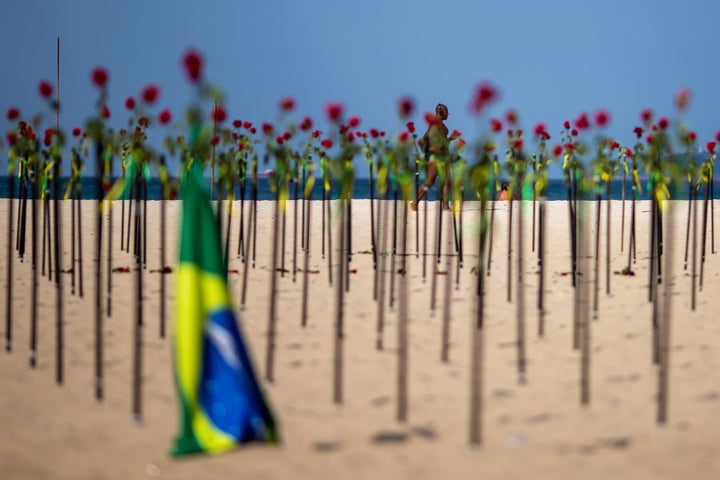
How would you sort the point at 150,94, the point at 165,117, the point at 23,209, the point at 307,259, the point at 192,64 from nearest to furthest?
1. the point at 192,64
2. the point at 150,94
3. the point at 165,117
4. the point at 307,259
5. the point at 23,209

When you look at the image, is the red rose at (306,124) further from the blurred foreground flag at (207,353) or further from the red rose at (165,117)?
the blurred foreground flag at (207,353)

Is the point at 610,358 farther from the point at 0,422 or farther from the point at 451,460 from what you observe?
the point at 0,422

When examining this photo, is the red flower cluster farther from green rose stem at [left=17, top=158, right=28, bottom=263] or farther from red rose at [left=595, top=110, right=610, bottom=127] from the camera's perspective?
green rose stem at [left=17, top=158, right=28, bottom=263]

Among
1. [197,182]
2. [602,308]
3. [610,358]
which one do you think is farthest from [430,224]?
[197,182]

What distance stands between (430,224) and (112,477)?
10536 mm

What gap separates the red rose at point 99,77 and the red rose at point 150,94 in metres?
0.21

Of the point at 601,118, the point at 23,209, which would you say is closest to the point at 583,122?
the point at 601,118

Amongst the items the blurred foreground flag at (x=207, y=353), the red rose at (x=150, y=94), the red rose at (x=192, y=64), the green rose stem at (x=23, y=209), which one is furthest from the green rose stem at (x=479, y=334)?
the green rose stem at (x=23, y=209)

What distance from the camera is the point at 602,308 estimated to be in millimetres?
7199

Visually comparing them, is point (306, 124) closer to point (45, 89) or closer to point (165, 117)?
point (165, 117)

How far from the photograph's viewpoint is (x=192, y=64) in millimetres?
3699

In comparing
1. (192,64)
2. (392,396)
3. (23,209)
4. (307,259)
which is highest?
(192,64)

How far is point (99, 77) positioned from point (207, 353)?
2.16 m

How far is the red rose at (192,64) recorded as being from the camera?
3.68m
